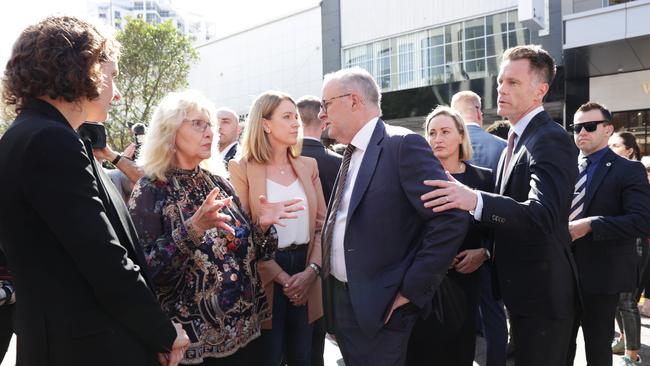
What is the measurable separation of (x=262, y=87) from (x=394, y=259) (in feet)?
110

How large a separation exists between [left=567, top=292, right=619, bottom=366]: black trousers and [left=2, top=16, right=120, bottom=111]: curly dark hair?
3296 mm

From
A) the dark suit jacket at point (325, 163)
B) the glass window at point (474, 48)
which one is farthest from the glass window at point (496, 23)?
the dark suit jacket at point (325, 163)

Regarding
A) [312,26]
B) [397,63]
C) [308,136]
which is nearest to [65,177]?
[308,136]

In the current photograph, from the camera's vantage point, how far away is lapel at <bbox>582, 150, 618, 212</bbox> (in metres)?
3.68

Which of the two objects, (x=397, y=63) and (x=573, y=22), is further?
(x=397, y=63)

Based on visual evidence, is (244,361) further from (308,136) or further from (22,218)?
(308,136)

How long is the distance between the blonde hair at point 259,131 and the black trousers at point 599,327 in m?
2.44

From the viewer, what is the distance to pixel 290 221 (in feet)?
10.9

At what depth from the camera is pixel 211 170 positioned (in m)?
2.92

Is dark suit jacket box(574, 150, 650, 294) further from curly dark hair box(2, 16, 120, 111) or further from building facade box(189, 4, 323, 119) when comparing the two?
building facade box(189, 4, 323, 119)

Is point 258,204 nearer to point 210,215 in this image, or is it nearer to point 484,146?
point 210,215

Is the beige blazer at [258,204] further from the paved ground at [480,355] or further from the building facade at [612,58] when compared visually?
the building facade at [612,58]

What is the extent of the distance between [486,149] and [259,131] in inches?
84.0

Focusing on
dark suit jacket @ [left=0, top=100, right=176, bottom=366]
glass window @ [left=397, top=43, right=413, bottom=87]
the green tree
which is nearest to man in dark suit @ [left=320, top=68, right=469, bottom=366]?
dark suit jacket @ [left=0, top=100, right=176, bottom=366]
